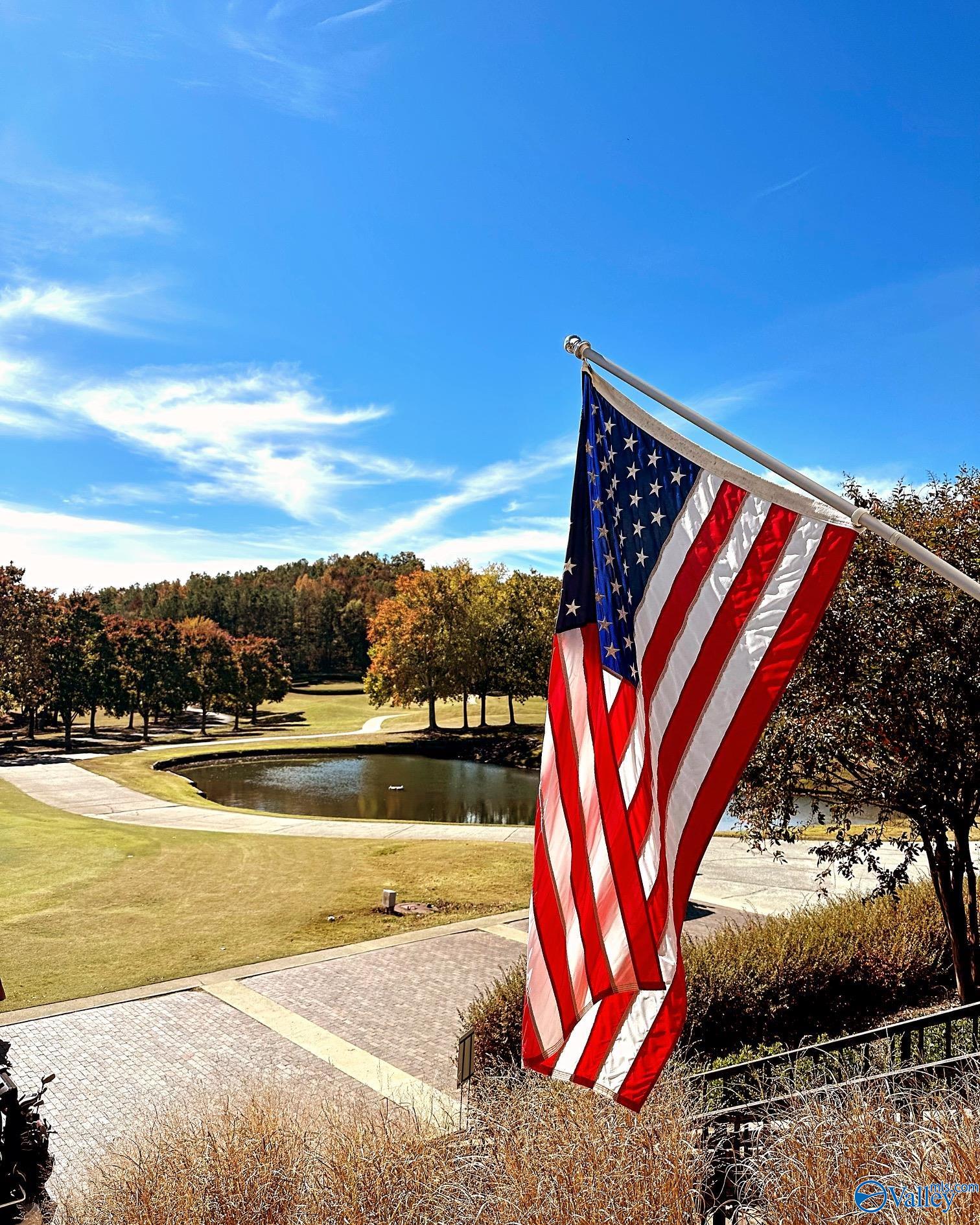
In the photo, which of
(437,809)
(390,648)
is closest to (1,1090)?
(437,809)

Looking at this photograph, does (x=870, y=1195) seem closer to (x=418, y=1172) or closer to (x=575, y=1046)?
(x=575, y=1046)

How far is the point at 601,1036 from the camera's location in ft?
15.4

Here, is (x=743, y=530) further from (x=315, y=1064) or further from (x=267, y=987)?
(x=267, y=987)

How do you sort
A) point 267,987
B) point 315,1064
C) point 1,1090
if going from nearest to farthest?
point 1,1090
point 315,1064
point 267,987

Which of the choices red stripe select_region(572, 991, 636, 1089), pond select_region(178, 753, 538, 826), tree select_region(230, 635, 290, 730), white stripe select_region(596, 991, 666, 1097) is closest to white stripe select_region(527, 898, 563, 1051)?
red stripe select_region(572, 991, 636, 1089)

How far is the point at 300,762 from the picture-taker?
44812 millimetres

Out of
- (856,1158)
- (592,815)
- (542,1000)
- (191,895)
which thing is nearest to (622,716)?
(592,815)

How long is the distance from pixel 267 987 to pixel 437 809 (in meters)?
20.5

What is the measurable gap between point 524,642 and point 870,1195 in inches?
1981

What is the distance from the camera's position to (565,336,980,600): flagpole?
3723 mm

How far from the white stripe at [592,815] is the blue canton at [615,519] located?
171 millimetres

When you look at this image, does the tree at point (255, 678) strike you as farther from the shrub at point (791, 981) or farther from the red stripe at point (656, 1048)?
the red stripe at point (656, 1048)

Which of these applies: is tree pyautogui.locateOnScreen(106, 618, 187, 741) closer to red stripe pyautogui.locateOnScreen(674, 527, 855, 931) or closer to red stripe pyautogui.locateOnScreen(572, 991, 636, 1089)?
red stripe pyautogui.locateOnScreen(572, 991, 636, 1089)

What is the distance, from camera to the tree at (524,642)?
180 feet
